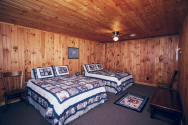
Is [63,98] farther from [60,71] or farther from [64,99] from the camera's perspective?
[60,71]

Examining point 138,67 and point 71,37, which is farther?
point 138,67

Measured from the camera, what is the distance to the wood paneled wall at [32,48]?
2641 mm

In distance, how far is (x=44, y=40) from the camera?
3.45 metres

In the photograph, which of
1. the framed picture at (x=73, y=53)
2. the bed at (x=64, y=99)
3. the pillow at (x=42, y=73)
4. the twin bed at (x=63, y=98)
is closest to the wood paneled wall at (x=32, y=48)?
the framed picture at (x=73, y=53)

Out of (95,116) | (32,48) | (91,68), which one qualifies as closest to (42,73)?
(32,48)

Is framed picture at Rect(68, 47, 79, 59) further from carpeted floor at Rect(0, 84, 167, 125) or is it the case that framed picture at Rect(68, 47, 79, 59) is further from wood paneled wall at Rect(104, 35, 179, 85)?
carpeted floor at Rect(0, 84, 167, 125)

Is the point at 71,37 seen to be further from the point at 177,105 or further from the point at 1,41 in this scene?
the point at 177,105

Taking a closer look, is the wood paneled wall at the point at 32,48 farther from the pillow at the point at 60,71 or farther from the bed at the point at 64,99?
the bed at the point at 64,99

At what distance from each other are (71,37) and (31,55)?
6.03 ft

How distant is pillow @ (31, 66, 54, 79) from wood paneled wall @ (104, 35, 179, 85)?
3.57 m

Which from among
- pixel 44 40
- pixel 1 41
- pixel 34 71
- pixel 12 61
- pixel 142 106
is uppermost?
pixel 44 40

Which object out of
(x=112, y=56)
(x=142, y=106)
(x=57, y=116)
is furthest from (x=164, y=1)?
(x=112, y=56)

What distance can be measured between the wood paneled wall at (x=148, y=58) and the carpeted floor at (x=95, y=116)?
2279mm

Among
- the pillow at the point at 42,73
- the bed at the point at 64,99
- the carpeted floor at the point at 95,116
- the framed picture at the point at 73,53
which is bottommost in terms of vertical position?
the carpeted floor at the point at 95,116
